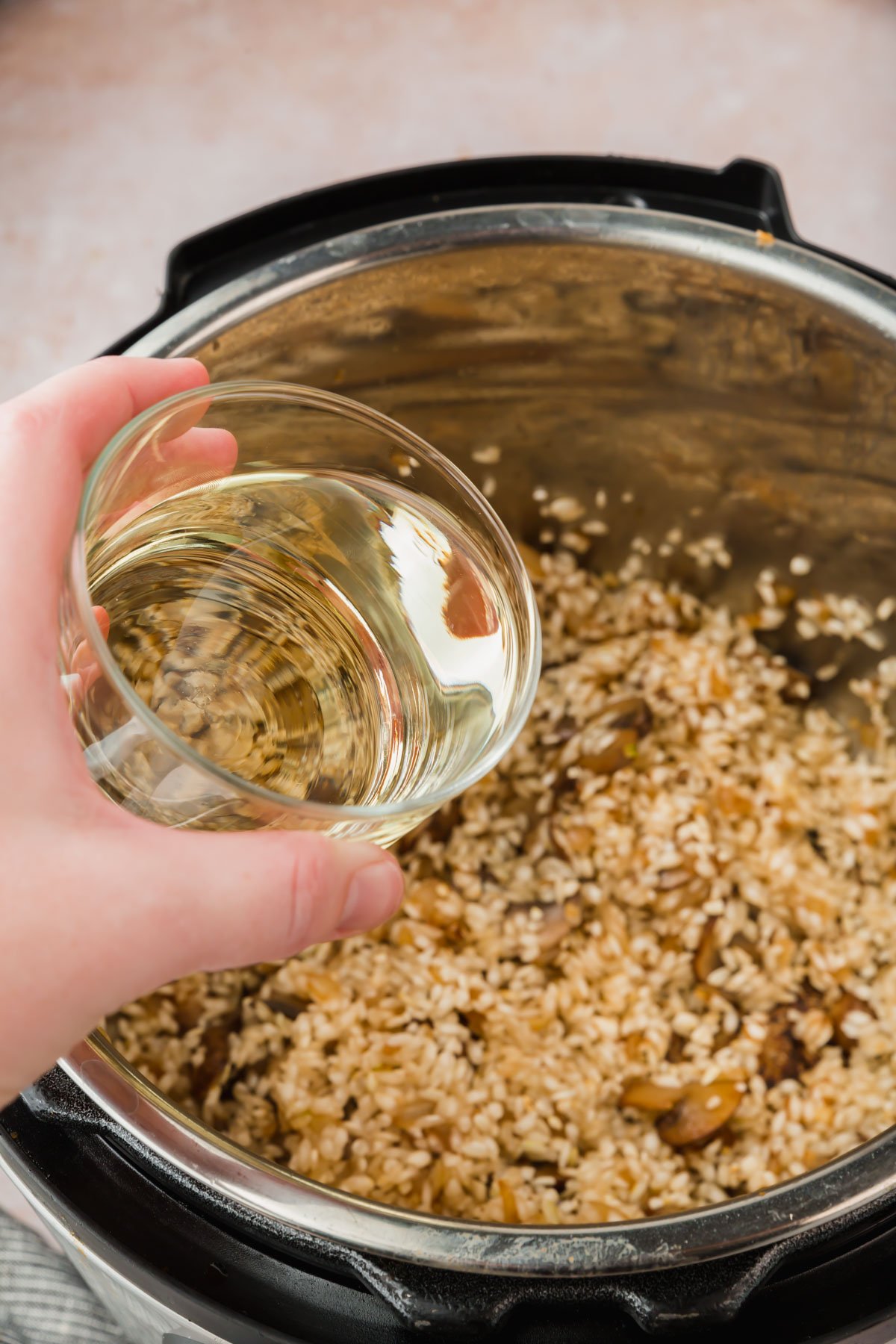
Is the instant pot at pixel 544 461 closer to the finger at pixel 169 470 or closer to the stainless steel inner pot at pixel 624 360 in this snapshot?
the stainless steel inner pot at pixel 624 360

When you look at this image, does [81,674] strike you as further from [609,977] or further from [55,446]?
[609,977]

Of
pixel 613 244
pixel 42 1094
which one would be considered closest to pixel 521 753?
pixel 613 244

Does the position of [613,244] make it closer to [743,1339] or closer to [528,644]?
[528,644]

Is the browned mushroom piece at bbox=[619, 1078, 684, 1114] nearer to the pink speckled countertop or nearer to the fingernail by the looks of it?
the fingernail

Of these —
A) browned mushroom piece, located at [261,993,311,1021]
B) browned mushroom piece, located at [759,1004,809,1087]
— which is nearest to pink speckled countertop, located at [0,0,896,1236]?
browned mushroom piece, located at [261,993,311,1021]

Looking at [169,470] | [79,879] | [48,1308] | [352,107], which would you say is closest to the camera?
[79,879]

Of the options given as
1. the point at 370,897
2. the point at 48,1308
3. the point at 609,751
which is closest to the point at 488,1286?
the point at 370,897
